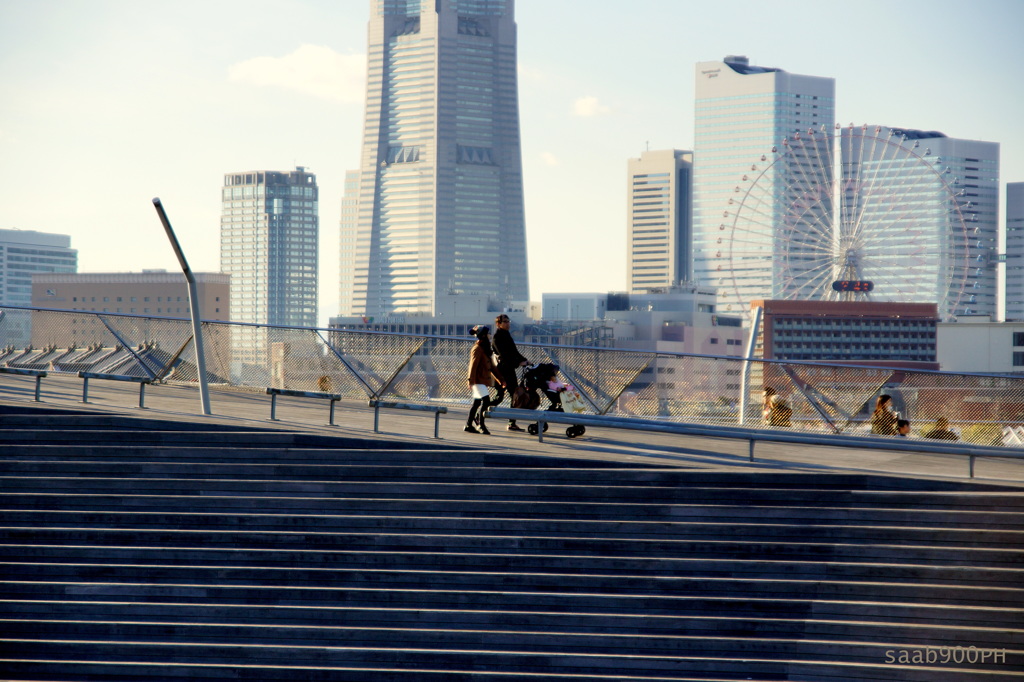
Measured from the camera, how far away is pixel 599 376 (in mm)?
14477

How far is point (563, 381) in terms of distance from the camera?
14.4 metres

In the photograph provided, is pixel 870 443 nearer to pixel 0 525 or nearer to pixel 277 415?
pixel 277 415

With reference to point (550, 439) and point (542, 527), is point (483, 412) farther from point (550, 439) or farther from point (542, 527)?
point (542, 527)

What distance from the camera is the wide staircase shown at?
880cm

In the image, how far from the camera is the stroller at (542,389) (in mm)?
13320

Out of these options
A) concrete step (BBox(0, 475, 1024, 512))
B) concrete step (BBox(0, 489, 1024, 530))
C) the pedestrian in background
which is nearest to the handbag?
the pedestrian in background

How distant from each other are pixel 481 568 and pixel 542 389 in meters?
3.92

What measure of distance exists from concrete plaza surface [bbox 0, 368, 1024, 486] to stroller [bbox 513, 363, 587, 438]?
0.59 ft

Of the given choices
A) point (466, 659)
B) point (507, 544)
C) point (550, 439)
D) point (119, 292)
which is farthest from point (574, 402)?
point (119, 292)

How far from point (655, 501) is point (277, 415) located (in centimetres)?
574

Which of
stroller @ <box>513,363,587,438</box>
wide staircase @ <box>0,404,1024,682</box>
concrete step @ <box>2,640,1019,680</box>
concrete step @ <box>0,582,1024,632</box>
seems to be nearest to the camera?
concrete step @ <box>2,640,1019,680</box>

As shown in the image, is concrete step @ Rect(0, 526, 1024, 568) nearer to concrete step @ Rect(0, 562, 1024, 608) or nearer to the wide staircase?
the wide staircase

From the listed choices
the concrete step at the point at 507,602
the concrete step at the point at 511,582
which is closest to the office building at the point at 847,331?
the concrete step at the point at 511,582

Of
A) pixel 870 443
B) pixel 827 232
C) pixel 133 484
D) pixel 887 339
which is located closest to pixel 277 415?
pixel 133 484
